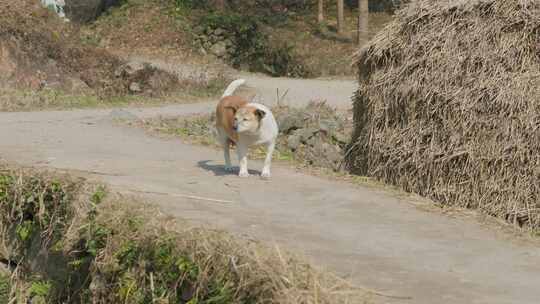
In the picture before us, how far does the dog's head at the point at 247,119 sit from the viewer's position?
9.25 metres

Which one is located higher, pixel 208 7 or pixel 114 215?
pixel 208 7

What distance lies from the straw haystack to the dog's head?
211cm

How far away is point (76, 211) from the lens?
25.1 ft

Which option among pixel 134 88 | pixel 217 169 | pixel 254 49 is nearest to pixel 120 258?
pixel 217 169

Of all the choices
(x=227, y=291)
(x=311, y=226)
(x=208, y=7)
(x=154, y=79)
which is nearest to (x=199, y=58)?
(x=208, y=7)

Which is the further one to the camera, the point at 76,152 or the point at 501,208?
the point at 76,152

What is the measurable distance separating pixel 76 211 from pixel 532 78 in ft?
17.2

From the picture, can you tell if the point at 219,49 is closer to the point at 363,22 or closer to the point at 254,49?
the point at 254,49

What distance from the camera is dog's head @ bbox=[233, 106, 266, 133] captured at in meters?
9.25

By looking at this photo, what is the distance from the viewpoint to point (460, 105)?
10086mm

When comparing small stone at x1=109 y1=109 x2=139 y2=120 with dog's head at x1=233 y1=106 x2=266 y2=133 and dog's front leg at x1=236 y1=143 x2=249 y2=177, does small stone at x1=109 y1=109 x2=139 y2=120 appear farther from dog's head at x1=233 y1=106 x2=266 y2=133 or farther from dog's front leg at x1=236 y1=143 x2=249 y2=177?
dog's head at x1=233 y1=106 x2=266 y2=133

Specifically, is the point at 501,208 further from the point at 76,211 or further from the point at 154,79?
the point at 154,79

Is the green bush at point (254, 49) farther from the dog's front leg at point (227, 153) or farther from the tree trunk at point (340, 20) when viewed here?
the dog's front leg at point (227, 153)

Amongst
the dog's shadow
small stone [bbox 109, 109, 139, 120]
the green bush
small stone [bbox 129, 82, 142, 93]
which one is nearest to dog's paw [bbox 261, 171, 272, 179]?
the dog's shadow
